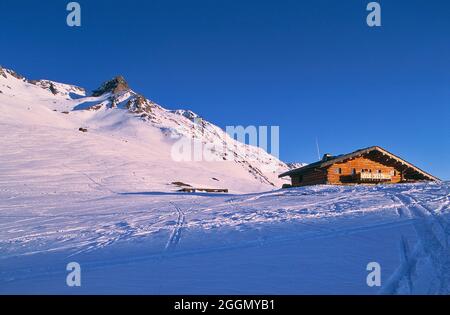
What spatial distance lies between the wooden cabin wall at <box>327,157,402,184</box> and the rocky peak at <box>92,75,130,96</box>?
5203 inches

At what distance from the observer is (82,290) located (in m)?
6.11

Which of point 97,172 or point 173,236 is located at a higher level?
point 97,172

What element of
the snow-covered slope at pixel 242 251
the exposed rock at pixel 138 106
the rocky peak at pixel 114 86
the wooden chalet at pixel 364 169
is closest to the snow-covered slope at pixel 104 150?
the exposed rock at pixel 138 106

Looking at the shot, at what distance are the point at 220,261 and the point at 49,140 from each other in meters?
59.4

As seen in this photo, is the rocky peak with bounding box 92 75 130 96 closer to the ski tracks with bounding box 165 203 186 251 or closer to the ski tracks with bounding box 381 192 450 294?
the ski tracks with bounding box 165 203 186 251

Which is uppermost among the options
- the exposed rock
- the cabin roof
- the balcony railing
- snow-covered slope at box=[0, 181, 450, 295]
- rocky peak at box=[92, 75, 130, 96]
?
rocky peak at box=[92, 75, 130, 96]

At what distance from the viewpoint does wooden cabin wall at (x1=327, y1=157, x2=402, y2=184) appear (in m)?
33.8

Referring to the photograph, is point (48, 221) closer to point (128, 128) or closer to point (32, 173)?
point (32, 173)

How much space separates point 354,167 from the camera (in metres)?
34.8

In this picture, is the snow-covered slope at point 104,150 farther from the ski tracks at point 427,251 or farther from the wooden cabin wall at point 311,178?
the ski tracks at point 427,251

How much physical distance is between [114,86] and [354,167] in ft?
452

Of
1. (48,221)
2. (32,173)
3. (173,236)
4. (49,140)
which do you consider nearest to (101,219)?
(48,221)

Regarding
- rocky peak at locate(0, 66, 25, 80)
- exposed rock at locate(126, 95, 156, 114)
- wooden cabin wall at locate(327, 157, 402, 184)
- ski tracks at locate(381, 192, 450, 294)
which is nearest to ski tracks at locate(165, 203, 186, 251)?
ski tracks at locate(381, 192, 450, 294)

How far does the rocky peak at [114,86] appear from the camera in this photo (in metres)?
150
